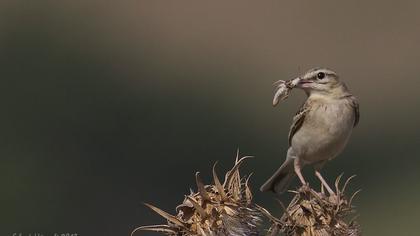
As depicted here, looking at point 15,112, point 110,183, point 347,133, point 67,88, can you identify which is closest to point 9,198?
point 110,183

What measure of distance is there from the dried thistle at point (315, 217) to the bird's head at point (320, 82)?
9.31ft

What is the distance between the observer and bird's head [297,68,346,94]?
10414 millimetres

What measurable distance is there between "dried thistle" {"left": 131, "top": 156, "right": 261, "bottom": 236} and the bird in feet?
9.84

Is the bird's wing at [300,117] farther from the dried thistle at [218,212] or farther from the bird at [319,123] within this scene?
the dried thistle at [218,212]

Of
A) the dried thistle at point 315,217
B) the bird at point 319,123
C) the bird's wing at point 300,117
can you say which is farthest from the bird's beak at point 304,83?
the dried thistle at point 315,217

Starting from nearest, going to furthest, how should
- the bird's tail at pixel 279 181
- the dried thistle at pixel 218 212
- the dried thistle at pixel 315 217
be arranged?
the dried thistle at pixel 218 212 → the dried thistle at pixel 315 217 → the bird's tail at pixel 279 181

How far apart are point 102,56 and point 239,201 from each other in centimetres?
2152

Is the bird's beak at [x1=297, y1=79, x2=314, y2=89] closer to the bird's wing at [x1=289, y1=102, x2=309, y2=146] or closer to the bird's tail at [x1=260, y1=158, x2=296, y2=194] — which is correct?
the bird's wing at [x1=289, y1=102, x2=309, y2=146]

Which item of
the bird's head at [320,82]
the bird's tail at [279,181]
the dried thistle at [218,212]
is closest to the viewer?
the dried thistle at [218,212]

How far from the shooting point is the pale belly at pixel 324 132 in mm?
10227

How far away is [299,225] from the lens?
293 inches

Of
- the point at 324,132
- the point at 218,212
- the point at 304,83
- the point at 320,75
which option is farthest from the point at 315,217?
the point at 320,75

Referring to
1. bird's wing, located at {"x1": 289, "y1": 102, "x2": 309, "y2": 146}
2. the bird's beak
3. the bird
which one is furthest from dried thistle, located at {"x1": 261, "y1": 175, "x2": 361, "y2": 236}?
bird's wing, located at {"x1": 289, "y1": 102, "x2": 309, "y2": 146}

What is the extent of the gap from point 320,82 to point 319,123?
0.37m
